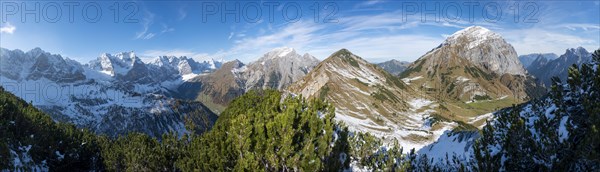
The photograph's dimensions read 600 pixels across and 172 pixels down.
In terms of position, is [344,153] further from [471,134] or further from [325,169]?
[471,134]

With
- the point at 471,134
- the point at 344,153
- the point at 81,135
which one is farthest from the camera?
the point at 81,135

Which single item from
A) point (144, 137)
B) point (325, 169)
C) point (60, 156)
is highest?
point (325, 169)

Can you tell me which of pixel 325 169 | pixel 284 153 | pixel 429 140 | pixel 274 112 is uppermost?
pixel 274 112

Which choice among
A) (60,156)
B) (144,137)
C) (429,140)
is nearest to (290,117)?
(144,137)

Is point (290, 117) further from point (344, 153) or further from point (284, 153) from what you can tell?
point (344, 153)

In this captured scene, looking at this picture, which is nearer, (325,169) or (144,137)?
(325,169)

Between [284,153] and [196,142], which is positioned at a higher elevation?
[284,153]

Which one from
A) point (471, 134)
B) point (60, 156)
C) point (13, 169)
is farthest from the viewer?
point (60, 156)

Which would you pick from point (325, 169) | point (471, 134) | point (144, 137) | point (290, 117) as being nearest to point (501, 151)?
point (325, 169)

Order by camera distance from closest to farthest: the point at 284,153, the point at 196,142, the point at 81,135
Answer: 1. the point at 284,153
2. the point at 196,142
3. the point at 81,135
